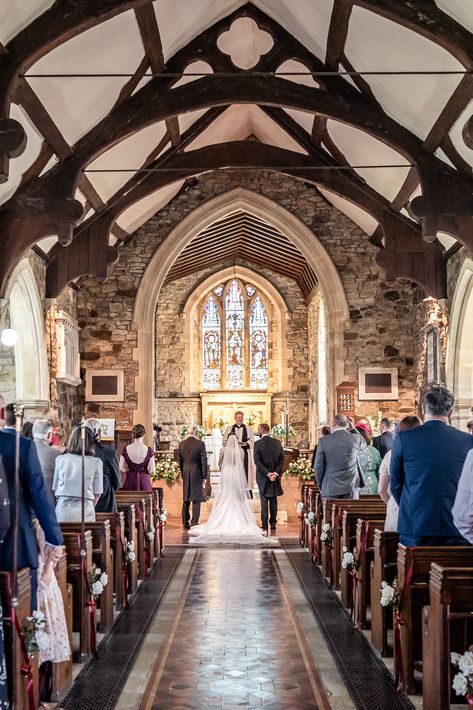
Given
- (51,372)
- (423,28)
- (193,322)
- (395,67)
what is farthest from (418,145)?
(193,322)

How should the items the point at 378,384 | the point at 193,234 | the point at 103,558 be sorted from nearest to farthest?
1. the point at 103,558
2. the point at 378,384
3. the point at 193,234

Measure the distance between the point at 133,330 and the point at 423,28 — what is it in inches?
328

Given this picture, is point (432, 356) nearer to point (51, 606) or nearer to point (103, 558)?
point (103, 558)

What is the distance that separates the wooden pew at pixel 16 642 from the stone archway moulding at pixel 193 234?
1061cm

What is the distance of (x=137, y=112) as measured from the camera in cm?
837

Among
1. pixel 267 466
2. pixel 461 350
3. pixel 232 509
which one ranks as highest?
pixel 461 350

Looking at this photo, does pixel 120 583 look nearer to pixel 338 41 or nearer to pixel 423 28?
pixel 423 28

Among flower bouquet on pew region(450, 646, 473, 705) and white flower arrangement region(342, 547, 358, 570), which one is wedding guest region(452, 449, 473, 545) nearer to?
flower bouquet on pew region(450, 646, 473, 705)

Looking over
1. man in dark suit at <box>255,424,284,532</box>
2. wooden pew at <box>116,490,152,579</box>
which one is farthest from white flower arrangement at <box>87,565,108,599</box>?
man in dark suit at <box>255,424,284,532</box>

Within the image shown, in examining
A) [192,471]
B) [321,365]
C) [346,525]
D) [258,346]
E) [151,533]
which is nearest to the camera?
[346,525]

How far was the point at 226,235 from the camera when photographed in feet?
58.3

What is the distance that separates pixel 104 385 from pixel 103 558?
28.5ft

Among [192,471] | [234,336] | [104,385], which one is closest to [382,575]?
[192,471]

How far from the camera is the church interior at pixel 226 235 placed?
4.16 metres
